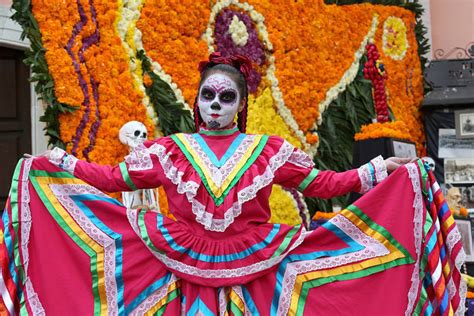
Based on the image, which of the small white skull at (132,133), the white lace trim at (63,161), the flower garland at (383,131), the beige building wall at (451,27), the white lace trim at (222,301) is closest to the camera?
the white lace trim at (222,301)

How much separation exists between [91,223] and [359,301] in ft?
4.01

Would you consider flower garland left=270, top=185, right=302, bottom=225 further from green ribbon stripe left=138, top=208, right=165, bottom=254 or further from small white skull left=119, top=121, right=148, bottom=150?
green ribbon stripe left=138, top=208, right=165, bottom=254

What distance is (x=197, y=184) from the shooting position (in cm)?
323

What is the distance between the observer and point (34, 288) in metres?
3.30

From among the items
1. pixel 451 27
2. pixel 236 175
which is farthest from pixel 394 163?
pixel 451 27

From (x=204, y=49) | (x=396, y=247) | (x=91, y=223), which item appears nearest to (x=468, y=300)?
(x=396, y=247)

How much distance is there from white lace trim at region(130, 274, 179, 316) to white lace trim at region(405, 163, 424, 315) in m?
0.99

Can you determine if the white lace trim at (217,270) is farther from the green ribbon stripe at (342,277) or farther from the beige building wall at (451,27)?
the beige building wall at (451,27)

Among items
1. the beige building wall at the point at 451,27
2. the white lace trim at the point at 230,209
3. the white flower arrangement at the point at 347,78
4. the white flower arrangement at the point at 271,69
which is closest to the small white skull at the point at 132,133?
the white flower arrangement at the point at 271,69

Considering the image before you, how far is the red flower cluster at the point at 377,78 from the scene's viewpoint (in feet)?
25.5

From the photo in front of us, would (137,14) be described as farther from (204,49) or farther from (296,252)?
(296,252)

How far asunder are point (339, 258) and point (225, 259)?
530 millimetres

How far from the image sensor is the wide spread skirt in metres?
3.22

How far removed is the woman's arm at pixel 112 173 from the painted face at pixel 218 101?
306 mm
